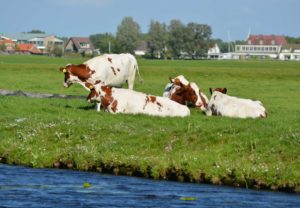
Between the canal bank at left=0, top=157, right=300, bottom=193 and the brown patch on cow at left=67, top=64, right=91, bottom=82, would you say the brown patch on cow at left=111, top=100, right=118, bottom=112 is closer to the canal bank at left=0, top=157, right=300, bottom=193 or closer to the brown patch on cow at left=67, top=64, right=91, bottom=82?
the brown patch on cow at left=67, top=64, right=91, bottom=82

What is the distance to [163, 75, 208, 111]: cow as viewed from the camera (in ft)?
125

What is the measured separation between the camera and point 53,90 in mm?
50875

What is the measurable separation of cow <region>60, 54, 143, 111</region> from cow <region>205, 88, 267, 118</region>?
5.38m

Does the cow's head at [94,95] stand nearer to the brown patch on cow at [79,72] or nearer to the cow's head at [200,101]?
the brown patch on cow at [79,72]

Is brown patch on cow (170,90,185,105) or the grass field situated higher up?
brown patch on cow (170,90,185,105)

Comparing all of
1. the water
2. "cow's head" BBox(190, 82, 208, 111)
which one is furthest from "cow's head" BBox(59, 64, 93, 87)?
the water

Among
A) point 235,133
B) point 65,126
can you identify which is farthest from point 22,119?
point 235,133

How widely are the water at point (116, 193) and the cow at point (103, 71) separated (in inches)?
549

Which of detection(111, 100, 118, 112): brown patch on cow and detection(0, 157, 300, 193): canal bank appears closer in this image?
detection(0, 157, 300, 193): canal bank

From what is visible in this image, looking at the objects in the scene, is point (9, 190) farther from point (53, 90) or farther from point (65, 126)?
point (53, 90)

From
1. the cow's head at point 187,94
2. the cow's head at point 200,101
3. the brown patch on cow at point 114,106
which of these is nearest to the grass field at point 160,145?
the brown patch on cow at point 114,106

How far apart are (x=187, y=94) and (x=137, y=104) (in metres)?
4.68

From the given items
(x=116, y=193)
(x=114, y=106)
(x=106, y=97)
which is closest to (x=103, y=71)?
(x=106, y=97)

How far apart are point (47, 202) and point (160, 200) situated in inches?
105
